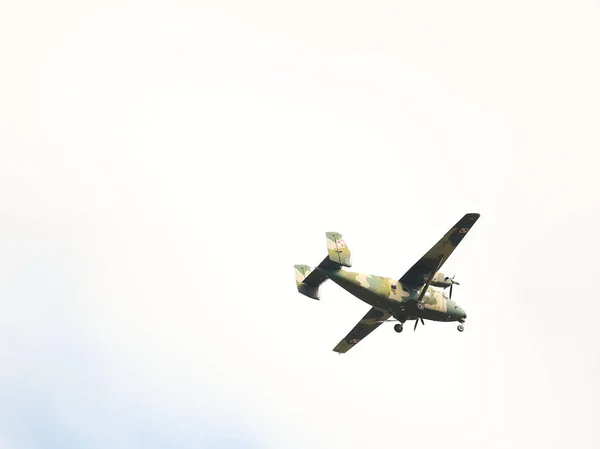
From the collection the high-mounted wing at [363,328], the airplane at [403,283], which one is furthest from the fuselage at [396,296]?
the high-mounted wing at [363,328]

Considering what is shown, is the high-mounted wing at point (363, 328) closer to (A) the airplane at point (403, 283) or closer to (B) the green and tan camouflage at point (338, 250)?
(A) the airplane at point (403, 283)

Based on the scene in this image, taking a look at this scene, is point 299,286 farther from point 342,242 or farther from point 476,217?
point 476,217

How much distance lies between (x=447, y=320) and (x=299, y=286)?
1338cm

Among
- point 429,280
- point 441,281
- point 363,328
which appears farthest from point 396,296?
point 363,328

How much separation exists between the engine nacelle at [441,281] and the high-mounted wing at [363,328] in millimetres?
5292

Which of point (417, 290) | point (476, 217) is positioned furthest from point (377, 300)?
point (476, 217)

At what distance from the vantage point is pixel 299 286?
84750 mm

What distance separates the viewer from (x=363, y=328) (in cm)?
9306

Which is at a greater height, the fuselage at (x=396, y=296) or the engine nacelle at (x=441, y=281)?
the engine nacelle at (x=441, y=281)

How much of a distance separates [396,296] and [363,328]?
8.57m

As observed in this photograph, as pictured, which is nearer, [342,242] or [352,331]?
[342,242]

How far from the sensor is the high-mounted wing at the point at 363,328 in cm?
9150

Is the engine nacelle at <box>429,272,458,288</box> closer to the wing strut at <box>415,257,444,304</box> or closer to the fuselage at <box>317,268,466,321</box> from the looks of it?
the fuselage at <box>317,268,466,321</box>

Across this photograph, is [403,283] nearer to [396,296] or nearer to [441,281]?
[396,296]
